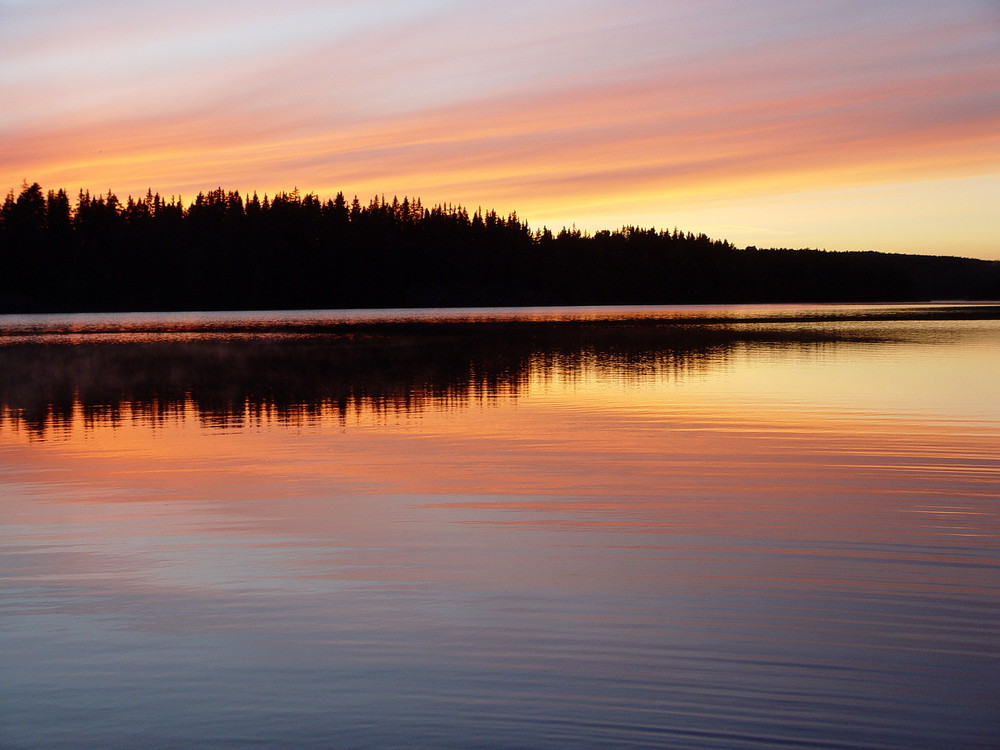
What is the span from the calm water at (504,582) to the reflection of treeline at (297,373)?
10.1 ft

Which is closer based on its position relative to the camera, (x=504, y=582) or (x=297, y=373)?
(x=504, y=582)

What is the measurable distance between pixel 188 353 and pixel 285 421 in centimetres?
2833

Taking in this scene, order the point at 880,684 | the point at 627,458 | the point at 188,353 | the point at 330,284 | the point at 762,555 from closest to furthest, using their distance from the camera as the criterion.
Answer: the point at 880,684 < the point at 762,555 < the point at 627,458 < the point at 188,353 < the point at 330,284

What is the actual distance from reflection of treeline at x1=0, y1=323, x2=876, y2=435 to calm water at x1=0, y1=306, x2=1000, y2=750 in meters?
3.09

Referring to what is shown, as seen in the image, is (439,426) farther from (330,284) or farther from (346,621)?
(330,284)

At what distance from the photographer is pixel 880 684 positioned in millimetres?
6805

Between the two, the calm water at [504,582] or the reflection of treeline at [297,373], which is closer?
the calm water at [504,582]

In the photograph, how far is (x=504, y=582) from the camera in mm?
9281

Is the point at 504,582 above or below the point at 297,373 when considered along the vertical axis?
below

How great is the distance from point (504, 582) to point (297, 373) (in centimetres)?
2779

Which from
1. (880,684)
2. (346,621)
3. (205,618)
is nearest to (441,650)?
(346,621)

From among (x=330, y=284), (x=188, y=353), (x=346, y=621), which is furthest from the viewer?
(x=330, y=284)

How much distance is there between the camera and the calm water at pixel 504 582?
6.44 m

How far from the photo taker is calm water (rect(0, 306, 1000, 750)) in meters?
6.44
